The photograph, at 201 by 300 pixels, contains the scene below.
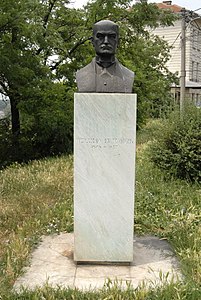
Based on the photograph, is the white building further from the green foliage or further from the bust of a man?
the bust of a man

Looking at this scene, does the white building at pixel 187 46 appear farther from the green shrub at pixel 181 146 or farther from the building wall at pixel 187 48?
the green shrub at pixel 181 146

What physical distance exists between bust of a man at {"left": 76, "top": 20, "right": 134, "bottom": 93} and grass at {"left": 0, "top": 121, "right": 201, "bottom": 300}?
6.25 ft

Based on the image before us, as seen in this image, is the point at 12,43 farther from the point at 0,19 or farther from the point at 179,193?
the point at 179,193

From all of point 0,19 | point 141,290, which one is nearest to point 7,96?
point 0,19

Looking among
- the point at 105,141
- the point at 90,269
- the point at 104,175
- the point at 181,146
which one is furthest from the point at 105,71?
the point at 181,146

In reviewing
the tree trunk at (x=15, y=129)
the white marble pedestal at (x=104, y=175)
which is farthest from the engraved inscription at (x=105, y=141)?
the tree trunk at (x=15, y=129)

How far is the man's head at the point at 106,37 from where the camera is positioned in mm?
4316

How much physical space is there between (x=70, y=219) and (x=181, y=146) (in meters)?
3.16

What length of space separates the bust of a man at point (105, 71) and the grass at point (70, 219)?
191 centimetres

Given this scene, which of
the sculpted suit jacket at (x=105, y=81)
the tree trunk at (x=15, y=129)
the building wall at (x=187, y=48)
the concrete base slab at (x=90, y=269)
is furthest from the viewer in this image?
the building wall at (x=187, y=48)

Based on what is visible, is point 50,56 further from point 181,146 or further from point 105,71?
point 105,71

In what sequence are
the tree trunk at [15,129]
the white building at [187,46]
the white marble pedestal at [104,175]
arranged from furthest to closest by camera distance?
the white building at [187,46]
the tree trunk at [15,129]
the white marble pedestal at [104,175]

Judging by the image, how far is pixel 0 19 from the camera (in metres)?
11.5

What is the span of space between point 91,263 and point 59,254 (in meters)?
0.46
